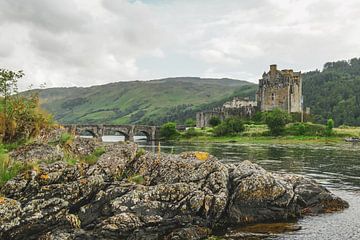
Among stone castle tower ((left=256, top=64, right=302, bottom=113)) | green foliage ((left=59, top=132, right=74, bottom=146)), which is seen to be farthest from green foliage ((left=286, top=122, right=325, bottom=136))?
green foliage ((left=59, top=132, right=74, bottom=146))

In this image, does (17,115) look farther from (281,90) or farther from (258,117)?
(281,90)

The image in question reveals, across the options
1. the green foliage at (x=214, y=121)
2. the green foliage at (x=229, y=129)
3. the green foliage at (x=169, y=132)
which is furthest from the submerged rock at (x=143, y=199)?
the green foliage at (x=214, y=121)

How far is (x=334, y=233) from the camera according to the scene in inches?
838

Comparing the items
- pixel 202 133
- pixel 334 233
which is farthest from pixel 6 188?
pixel 202 133

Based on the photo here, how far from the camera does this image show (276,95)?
15262cm

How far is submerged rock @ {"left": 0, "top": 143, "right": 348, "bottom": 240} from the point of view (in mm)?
18750

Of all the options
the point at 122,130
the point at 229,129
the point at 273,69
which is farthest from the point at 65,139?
the point at 273,69

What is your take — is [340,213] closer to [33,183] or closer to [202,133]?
[33,183]

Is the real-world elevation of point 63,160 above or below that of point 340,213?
above

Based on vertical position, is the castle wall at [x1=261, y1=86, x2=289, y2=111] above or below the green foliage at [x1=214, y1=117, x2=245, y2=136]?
above

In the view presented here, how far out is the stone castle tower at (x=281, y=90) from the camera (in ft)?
496

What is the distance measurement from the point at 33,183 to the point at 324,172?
1298 inches

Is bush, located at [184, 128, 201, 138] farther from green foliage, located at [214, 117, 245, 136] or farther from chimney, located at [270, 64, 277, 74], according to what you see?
chimney, located at [270, 64, 277, 74]

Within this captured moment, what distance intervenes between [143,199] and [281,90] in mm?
137592
